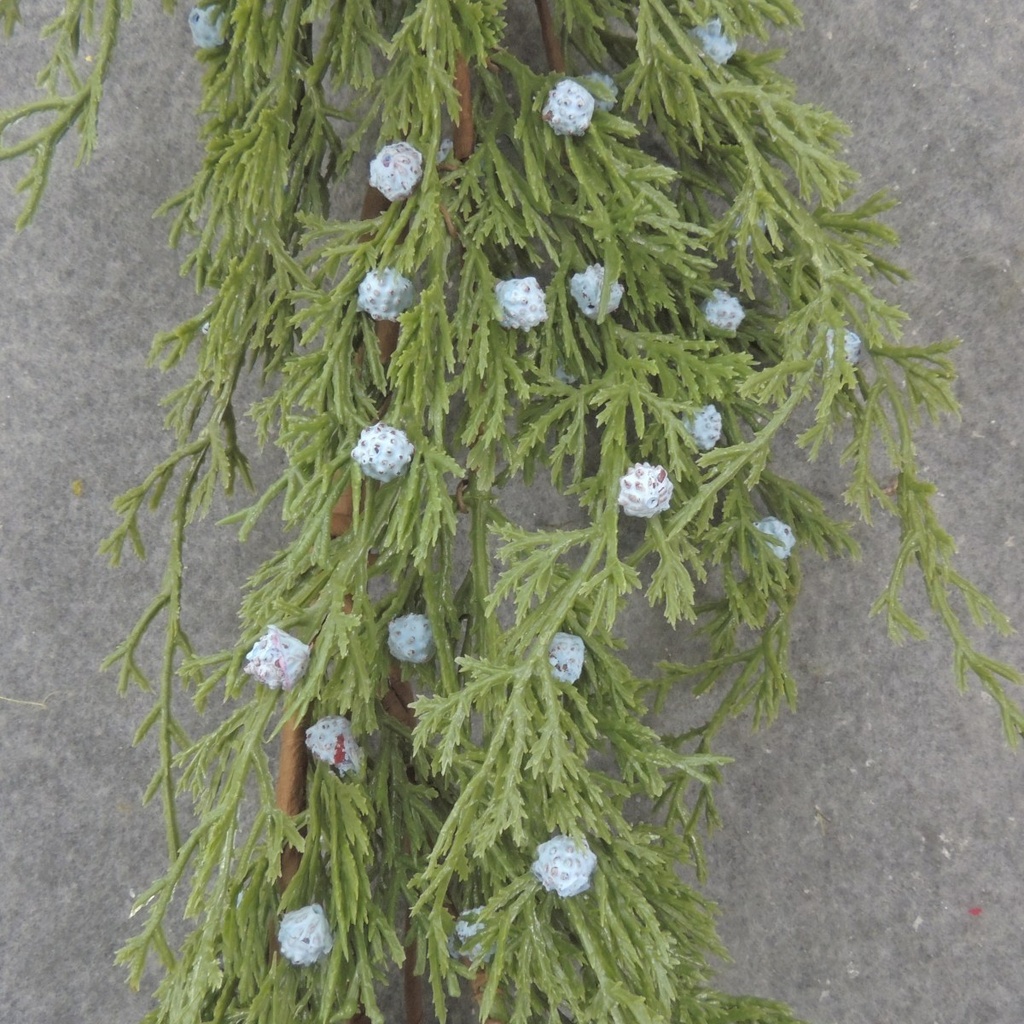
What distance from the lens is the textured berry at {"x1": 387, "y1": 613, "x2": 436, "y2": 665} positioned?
829mm

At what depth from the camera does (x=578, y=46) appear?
3.15 feet

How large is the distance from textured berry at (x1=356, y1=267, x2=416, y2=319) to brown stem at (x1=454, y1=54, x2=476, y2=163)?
0.51 ft

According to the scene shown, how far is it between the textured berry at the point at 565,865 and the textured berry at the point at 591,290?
483 mm

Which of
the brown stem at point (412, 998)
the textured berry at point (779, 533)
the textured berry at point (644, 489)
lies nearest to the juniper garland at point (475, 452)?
the textured berry at point (644, 489)

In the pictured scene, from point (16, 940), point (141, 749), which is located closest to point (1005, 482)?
point (141, 749)

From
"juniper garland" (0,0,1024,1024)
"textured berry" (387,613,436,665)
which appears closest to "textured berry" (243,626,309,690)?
"juniper garland" (0,0,1024,1024)

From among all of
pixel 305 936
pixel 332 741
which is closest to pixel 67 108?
pixel 332 741

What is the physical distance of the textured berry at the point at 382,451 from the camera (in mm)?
738

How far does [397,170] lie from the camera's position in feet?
2.46

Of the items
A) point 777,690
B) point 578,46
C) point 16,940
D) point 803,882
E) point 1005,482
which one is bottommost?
point 16,940

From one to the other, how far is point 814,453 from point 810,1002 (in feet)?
2.86

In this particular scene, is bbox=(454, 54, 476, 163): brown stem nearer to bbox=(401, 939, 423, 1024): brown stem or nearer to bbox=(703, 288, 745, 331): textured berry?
bbox=(703, 288, 745, 331): textured berry

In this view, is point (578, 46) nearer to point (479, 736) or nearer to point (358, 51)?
point (358, 51)

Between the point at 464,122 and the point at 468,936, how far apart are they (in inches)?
30.4
